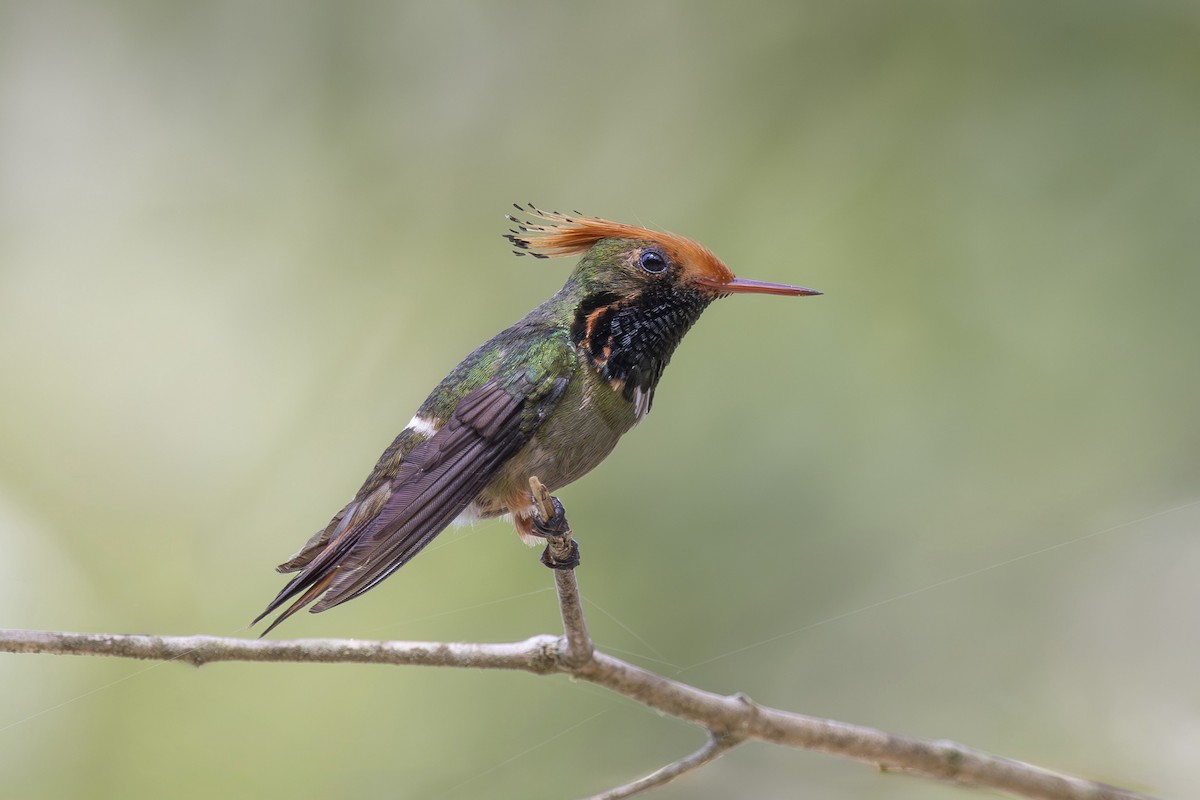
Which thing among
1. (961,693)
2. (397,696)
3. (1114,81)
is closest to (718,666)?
(961,693)

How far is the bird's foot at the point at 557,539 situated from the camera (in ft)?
4.06

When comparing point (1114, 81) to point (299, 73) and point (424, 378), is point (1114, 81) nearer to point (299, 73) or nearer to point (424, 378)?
point (424, 378)

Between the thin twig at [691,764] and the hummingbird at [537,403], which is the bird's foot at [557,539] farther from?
the thin twig at [691,764]

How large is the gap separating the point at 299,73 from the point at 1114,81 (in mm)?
2007

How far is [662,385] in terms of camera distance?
8.17 ft

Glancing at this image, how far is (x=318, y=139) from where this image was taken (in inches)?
109

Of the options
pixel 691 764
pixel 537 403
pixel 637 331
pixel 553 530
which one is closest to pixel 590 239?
pixel 637 331

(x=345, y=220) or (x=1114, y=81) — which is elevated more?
(x=1114, y=81)

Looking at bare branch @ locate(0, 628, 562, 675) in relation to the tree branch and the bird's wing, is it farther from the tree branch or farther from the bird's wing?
the bird's wing

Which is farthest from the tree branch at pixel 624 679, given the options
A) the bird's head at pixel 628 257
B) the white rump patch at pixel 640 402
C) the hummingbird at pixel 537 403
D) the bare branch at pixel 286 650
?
→ the bird's head at pixel 628 257

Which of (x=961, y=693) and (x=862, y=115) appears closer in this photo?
(x=961, y=693)

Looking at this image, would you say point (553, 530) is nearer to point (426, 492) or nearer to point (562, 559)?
point (562, 559)

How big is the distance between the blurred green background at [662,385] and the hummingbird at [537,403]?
950 millimetres

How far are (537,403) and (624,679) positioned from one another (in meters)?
0.39
